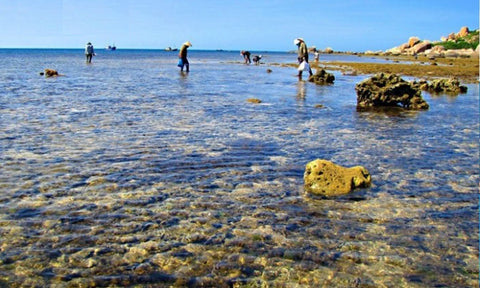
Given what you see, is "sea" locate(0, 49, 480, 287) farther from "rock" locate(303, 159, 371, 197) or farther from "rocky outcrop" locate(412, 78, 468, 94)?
"rocky outcrop" locate(412, 78, 468, 94)

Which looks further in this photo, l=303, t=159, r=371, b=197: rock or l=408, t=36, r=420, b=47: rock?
l=408, t=36, r=420, b=47: rock

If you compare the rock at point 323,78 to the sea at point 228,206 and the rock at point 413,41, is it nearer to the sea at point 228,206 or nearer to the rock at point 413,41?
the sea at point 228,206

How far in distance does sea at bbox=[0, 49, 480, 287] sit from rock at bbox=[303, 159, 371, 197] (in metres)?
0.25

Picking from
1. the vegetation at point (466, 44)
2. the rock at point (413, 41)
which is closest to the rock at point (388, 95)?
the vegetation at point (466, 44)

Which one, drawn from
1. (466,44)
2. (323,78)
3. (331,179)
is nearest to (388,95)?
(323,78)

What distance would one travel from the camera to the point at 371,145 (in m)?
10.7

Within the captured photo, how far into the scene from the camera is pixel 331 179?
7344 mm

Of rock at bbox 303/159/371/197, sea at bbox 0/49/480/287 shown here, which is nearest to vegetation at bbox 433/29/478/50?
sea at bbox 0/49/480/287

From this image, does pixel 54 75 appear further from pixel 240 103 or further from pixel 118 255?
pixel 118 255

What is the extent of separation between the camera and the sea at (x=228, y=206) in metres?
4.62

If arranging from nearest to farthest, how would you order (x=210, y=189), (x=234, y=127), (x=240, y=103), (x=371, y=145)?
(x=210, y=189)
(x=371, y=145)
(x=234, y=127)
(x=240, y=103)

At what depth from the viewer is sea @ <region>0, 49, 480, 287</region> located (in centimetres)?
462

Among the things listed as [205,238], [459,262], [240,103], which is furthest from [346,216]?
[240,103]

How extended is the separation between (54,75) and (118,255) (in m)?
30.4
